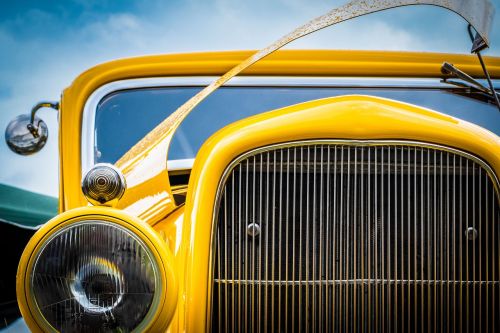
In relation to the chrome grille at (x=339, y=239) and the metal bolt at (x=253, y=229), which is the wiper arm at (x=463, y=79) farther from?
the metal bolt at (x=253, y=229)

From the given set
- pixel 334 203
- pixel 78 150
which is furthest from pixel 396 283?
pixel 78 150

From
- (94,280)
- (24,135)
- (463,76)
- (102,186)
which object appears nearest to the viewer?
(94,280)

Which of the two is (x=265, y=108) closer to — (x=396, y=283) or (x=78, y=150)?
(x=78, y=150)

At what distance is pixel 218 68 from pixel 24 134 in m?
0.75

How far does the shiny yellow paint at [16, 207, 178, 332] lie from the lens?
3.88 feet

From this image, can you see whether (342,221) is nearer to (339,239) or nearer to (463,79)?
(339,239)

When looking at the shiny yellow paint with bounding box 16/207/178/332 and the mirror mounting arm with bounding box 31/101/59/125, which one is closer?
the shiny yellow paint with bounding box 16/207/178/332

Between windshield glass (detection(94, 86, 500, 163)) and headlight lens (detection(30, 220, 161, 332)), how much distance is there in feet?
2.87

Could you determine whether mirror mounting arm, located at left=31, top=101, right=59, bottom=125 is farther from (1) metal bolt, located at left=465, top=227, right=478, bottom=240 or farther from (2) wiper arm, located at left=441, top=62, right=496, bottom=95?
(1) metal bolt, located at left=465, top=227, right=478, bottom=240

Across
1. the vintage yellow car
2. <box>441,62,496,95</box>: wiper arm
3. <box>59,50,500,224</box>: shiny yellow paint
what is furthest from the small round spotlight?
<box>441,62,496,95</box>: wiper arm

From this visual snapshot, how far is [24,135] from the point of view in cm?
208

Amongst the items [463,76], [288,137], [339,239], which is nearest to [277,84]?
[463,76]

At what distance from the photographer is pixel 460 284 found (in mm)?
1383

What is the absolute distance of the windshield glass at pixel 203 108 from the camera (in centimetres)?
209
